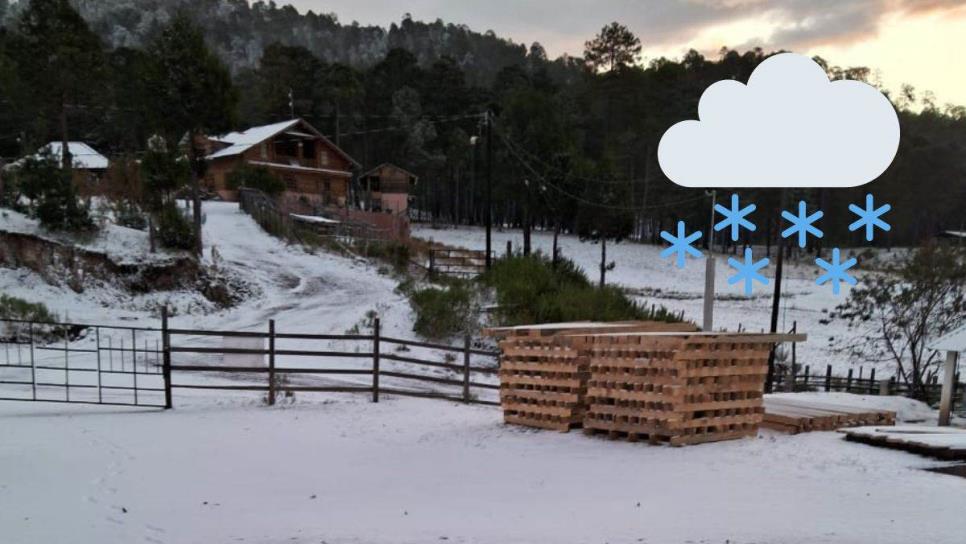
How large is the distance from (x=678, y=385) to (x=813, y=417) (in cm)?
250

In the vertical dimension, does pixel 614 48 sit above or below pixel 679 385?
above

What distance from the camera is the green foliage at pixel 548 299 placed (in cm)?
2008

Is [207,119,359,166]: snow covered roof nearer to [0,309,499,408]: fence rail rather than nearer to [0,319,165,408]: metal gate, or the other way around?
[0,319,165,408]: metal gate

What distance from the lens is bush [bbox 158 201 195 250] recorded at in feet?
77.4

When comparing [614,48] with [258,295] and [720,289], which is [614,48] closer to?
[720,289]

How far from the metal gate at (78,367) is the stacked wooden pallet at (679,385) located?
7.37m

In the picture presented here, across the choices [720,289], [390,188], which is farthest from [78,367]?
[390,188]

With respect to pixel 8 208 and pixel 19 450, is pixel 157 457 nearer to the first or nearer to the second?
pixel 19 450

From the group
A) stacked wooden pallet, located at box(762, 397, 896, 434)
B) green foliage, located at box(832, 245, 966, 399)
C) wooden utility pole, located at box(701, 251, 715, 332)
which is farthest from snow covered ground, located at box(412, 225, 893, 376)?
wooden utility pole, located at box(701, 251, 715, 332)

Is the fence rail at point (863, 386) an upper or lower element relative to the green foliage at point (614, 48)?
lower

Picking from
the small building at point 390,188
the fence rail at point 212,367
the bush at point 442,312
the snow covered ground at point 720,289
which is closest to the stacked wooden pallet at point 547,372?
the fence rail at point 212,367

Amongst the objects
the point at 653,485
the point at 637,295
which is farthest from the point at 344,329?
the point at 637,295

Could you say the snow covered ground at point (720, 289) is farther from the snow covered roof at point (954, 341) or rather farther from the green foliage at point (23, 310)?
the green foliage at point (23, 310)

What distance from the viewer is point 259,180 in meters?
40.9
